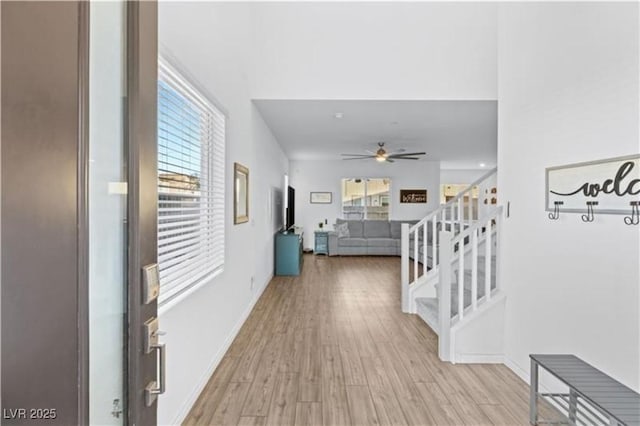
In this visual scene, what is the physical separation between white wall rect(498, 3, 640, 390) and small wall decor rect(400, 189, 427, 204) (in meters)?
7.16

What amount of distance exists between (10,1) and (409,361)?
10.2 ft

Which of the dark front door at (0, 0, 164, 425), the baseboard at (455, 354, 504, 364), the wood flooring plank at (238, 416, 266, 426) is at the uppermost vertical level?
the dark front door at (0, 0, 164, 425)

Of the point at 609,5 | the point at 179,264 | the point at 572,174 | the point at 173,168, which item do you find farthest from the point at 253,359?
the point at 609,5

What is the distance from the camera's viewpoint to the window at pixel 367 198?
10086 millimetres

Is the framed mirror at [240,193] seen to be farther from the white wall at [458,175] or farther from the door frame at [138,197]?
the white wall at [458,175]

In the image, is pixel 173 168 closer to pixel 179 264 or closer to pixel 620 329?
pixel 179 264

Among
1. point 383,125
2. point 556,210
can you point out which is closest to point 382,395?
point 556,210

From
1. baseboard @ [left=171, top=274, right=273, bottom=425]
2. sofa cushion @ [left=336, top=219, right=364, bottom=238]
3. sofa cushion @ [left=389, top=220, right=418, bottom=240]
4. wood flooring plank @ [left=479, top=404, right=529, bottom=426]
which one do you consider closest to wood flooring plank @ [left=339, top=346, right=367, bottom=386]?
wood flooring plank @ [left=479, top=404, right=529, bottom=426]

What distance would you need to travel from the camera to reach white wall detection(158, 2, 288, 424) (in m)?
1.95

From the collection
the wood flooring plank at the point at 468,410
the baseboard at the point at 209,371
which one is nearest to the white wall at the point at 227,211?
the baseboard at the point at 209,371

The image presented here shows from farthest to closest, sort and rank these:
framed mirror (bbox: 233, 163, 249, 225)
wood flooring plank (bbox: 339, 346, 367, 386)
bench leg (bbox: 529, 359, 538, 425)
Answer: framed mirror (bbox: 233, 163, 249, 225)
wood flooring plank (bbox: 339, 346, 367, 386)
bench leg (bbox: 529, 359, 538, 425)

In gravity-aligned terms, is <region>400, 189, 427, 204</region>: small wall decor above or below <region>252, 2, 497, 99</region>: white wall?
below

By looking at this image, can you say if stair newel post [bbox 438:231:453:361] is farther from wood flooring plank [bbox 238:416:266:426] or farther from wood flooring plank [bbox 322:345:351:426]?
wood flooring plank [bbox 238:416:266:426]

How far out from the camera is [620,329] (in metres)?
1.82
